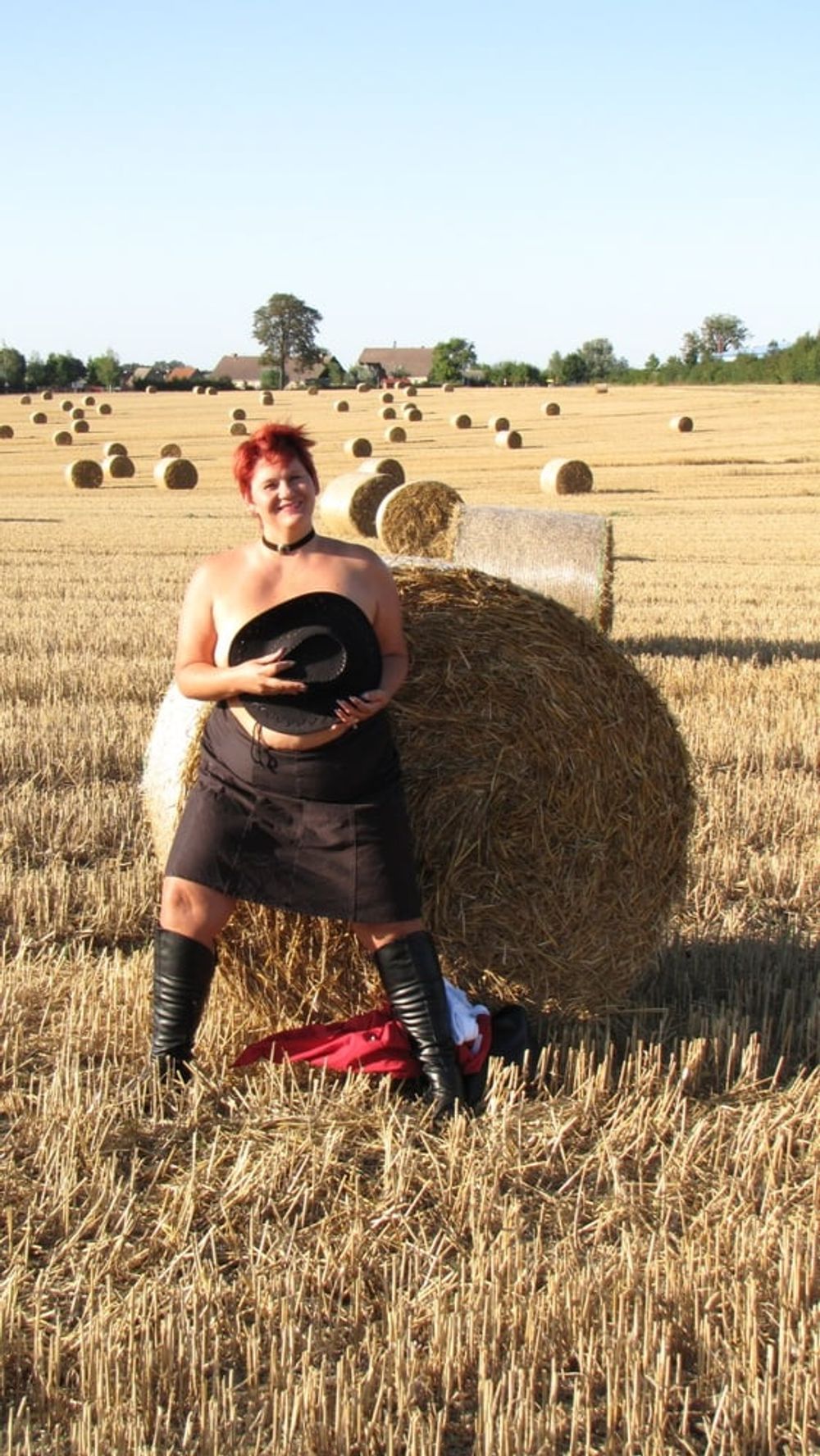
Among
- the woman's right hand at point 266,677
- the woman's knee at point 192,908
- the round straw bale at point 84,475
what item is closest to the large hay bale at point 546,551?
the woman's knee at point 192,908

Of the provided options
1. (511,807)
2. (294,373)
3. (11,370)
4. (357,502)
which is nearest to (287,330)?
(294,373)

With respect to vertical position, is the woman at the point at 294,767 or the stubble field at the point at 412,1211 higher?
the woman at the point at 294,767

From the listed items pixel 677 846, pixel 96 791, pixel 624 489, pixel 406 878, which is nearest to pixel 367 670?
pixel 406 878

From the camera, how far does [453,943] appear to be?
487cm

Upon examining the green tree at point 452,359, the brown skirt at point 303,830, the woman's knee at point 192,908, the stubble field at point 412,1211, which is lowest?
the stubble field at point 412,1211

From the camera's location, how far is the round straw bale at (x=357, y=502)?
22156 millimetres

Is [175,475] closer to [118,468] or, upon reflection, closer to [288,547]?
[118,468]

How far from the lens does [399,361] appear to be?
131 metres

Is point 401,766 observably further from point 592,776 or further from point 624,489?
point 624,489

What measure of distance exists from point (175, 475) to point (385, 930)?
30357 millimetres

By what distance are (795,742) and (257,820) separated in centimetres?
500

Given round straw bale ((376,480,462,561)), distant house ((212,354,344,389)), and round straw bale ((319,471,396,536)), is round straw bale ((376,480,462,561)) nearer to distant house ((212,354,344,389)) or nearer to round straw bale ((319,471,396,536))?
round straw bale ((319,471,396,536))

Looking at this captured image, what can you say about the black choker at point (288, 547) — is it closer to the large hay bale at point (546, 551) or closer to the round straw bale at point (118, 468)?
the large hay bale at point (546, 551)

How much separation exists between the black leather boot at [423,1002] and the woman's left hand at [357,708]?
64cm
